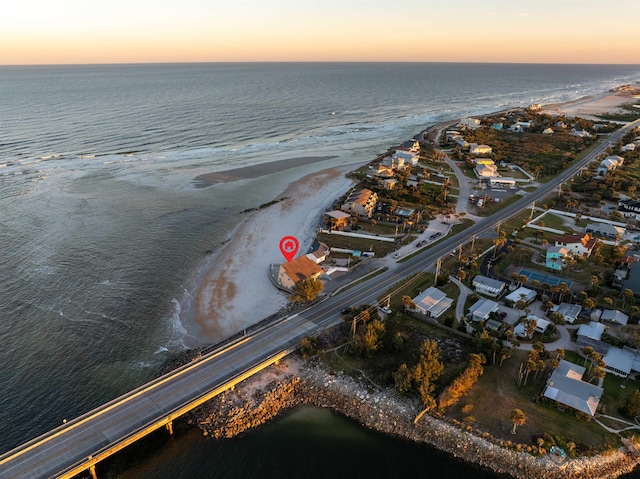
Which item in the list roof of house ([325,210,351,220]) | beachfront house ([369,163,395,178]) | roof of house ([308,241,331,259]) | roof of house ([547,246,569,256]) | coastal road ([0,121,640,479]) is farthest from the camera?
beachfront house ([369,163,395,178])

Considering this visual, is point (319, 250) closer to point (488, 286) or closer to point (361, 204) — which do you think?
point (361, 204)

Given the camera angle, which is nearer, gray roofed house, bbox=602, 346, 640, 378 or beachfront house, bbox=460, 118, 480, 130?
gray roofed house, bbox=602, 346, 640, 378

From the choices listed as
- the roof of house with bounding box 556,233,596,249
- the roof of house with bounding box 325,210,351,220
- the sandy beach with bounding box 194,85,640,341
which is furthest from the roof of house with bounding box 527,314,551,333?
the roof of house with bounding box 325,210,351,220

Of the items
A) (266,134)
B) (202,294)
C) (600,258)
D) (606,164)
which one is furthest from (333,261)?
(266,134)

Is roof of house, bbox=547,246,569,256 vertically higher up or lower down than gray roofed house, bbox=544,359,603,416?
higher up

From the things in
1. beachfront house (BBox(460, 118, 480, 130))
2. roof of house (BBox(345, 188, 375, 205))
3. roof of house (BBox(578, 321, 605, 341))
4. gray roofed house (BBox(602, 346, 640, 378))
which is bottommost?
gray roofed house (BBox(602, 346, 640, 378))

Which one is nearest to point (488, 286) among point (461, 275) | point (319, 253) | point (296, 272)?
point (461, 275)

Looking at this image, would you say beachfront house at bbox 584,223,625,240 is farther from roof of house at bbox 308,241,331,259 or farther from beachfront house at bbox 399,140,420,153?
beachfront house at bbox 399,140,420,153
